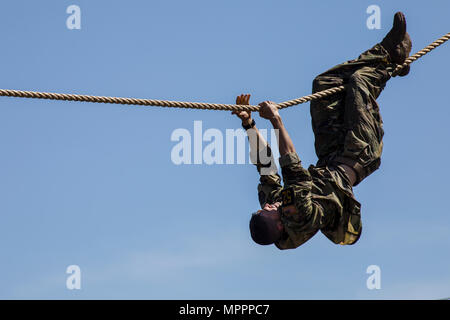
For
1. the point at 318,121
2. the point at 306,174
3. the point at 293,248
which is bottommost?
the point at 293,248

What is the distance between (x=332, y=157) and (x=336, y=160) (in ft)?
0.42

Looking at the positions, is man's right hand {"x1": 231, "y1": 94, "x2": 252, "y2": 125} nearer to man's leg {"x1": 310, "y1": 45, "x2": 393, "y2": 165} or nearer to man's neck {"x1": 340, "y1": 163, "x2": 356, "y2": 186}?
man's leg {"x1": 310, "y1": 45, "x2": 393, "y2": 165}

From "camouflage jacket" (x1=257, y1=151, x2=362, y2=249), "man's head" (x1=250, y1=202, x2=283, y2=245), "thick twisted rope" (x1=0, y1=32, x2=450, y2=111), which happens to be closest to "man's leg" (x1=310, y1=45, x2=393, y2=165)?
"thick twisted rope" (x1=0, y1=32, x2=450, y2=111)

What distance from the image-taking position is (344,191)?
11742mm

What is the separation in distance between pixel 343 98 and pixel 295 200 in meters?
1.63

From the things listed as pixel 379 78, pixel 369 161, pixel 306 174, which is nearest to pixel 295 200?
pixel 306 174

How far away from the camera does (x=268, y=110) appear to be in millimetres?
11789

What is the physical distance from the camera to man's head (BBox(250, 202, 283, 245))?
38.1ft

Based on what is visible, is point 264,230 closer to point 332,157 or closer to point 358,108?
point 332,157

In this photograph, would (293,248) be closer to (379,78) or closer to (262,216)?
(262,216)

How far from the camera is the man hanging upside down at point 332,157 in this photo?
38.0 feet

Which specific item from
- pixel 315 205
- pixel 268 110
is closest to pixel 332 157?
pixel 315 205

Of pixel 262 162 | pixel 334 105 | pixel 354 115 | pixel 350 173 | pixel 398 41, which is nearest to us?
pixel 350 173

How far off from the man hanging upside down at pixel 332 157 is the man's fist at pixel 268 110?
0.4 inches
